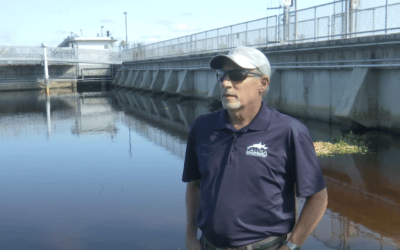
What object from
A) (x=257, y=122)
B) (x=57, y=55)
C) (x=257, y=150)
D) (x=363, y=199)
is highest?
(x=57, y=55)

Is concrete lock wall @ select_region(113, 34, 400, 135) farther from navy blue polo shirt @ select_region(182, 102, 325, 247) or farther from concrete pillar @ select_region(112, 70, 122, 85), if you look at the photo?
concrete pillar @ select_region(112, 70, 122, 85)

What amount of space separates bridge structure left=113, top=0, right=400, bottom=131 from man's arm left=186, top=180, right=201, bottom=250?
10480 mm

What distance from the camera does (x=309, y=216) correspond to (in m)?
2.39

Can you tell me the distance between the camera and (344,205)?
256 inches

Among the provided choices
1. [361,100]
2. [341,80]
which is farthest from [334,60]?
[361,100]

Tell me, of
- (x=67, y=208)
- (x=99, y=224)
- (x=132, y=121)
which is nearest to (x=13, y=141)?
(x=132, y=121)

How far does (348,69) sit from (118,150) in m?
7.49

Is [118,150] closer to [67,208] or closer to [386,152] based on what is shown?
[67,208]

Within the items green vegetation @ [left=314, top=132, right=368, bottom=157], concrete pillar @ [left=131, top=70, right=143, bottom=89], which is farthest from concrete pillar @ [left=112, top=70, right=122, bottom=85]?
green vegetation @ [left=314, top=132, right=368, bottom=157]

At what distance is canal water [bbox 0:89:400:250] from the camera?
549 cm

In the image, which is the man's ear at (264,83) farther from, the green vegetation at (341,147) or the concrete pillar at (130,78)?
the concrete pillar at (130,78)

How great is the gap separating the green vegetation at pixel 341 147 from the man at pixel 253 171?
26.6 feet

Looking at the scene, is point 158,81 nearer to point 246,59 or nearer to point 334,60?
point 334,60

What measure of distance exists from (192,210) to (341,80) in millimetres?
12764
